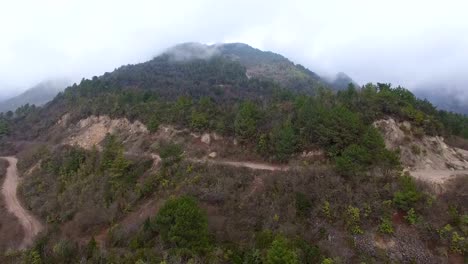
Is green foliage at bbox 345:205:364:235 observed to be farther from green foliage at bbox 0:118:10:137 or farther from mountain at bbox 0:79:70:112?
mountain at bbox 0:79:70:112

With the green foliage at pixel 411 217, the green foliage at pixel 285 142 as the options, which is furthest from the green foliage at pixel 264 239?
the green foliage at pixel 285 142

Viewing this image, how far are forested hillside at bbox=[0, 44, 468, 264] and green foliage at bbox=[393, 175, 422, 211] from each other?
3.2 inches

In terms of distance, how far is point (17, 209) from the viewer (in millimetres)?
40812

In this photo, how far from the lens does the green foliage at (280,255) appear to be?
739 inches

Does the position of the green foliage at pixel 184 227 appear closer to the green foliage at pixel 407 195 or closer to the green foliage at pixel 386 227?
the green foliage at pixel 386 227

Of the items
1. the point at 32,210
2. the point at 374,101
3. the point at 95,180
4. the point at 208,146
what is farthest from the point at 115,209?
the point at 374,101

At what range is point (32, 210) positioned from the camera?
39.6 m

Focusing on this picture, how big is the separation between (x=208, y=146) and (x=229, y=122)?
3.37 metres

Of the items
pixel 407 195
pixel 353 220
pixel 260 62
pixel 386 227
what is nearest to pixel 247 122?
pixel 353 220

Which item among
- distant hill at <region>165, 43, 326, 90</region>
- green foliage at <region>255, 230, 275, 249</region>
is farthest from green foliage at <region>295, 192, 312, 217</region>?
distant hill at <region>165, 43, 326, 90</region>

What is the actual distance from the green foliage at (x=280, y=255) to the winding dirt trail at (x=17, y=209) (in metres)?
24.2

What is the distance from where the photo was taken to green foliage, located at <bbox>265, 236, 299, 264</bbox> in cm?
1877

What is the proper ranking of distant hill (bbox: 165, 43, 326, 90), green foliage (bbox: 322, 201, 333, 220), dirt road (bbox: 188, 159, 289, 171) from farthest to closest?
distant hill (bbox: 165, 43, 326, 90), dirt road (bbox: 188, 159, 289, 171), green foliage (bbox: 322, 201, 333, 220)

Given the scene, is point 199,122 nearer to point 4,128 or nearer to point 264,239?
point 264,239
